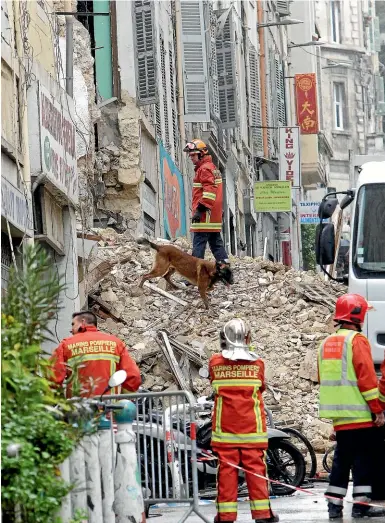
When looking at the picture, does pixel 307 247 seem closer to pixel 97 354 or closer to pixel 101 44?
pixel 101 44

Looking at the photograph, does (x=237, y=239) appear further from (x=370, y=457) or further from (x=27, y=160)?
(x=370, y=457)

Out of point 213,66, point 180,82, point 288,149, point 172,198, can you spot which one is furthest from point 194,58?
point 288,149

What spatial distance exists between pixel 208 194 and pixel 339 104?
197ft

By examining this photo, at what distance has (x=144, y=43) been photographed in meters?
28.6

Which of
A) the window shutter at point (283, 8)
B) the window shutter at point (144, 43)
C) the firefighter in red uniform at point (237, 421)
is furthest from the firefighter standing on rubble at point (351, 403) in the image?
the window shutter at point (283, 8)

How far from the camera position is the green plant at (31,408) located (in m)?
7.77

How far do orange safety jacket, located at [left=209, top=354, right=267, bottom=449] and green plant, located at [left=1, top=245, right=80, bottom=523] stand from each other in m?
3.29

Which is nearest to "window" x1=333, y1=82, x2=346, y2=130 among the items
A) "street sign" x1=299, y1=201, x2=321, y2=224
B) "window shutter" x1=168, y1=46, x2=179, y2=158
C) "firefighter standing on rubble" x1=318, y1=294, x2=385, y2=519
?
"street sign" x1=299, y1=201, x2=321, y2=224

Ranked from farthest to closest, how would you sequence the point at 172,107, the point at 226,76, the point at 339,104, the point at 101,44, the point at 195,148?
the point at 339,104 → the point at 226,76 → the point at 172,107 → the point at 101,44 → the point at 195,148

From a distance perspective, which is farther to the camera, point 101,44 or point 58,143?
point 101,44

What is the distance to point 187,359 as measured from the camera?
2023 centimetres

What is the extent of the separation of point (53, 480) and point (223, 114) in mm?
30876

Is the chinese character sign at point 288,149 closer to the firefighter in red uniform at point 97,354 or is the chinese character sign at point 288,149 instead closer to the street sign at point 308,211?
the street sign at point 308,211

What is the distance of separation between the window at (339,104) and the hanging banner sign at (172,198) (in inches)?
1863
